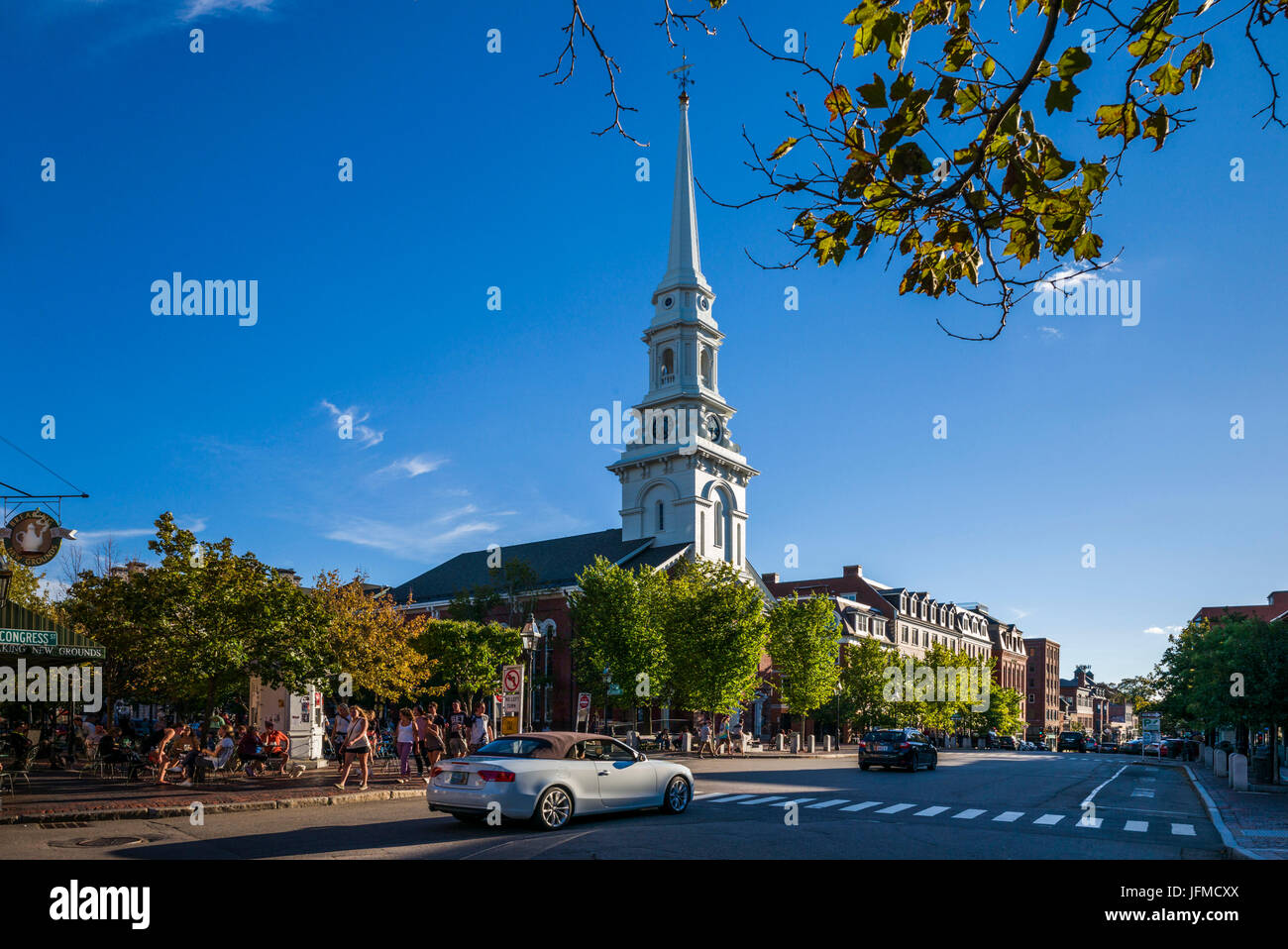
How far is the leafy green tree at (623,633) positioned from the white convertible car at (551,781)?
30766 millimetres

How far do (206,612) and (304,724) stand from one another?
8.93 m

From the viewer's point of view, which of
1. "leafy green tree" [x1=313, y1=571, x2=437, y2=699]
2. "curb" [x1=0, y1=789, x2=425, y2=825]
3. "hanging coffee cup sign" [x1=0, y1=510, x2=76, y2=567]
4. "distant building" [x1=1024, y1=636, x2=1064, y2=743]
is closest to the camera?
"curb" [x1=0, y1=789, x2=425, y2=825]

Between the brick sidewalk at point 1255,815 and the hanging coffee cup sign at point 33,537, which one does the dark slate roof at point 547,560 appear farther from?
the hanging coffee cup sign at point 33,537

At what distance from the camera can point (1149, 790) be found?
93.5ft

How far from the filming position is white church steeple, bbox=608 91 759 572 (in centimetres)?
6394

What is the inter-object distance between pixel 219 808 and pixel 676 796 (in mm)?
7841

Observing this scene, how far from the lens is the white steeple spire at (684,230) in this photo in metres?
66.8

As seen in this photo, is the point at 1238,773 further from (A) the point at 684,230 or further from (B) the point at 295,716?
(A) the point at 684,230

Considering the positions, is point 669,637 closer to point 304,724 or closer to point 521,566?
point 521,566

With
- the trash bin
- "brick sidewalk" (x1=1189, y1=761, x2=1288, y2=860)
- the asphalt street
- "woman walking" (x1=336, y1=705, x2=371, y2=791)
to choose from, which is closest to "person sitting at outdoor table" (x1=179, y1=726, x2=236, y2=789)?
"woman walking" (x1=336, y1=705, x2=371, y2=791)

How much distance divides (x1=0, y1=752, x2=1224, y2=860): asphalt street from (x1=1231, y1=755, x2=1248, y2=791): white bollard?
861 cm

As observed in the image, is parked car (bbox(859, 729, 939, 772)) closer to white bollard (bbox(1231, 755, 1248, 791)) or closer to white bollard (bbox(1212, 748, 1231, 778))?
white bollard (bbox(1231, 755, 1248, 791))
